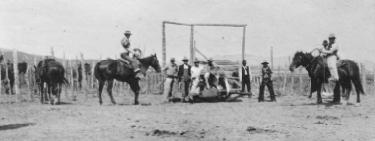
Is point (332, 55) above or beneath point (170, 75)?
above

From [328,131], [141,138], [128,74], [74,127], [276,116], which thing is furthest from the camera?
[128,74]

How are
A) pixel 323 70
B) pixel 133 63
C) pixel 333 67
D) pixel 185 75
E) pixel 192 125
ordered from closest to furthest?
pixel 192 125
pixel 333 67
pixel 323 70
pixel 133 63
pixel 185 75

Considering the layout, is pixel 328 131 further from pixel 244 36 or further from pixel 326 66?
pixel 244 36

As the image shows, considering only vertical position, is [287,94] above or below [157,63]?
below

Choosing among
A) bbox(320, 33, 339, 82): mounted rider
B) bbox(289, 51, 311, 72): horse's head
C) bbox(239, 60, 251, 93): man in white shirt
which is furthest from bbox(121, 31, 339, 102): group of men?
bbox(320, 33, 339, 82): mounted rider

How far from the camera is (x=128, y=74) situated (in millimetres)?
15047

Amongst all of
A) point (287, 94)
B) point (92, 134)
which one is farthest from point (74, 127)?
point (287, 94)

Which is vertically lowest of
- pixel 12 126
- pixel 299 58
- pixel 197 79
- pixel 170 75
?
pixel 12 126

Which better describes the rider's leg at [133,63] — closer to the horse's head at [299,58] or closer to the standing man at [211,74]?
the standing man at [211,74]

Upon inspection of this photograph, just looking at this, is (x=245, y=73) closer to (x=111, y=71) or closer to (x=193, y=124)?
(x=111, y=71)

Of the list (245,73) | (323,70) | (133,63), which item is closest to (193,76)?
(133,63)

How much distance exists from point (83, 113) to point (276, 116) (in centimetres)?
451

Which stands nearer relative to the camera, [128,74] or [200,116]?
[200,116]

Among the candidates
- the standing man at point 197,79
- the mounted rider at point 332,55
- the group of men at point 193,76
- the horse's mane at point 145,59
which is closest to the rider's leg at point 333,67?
the mounted rider at point 332,55
